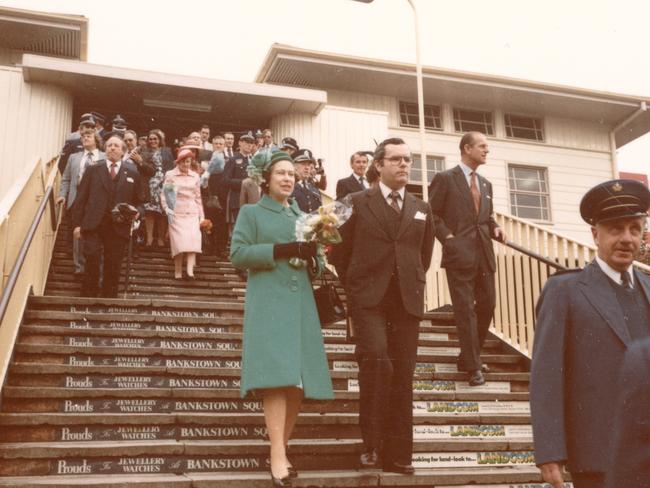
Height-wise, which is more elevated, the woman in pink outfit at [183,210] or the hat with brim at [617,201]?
the woman in pink outfit at [183,210]

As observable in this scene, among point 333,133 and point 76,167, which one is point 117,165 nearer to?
point 76,167

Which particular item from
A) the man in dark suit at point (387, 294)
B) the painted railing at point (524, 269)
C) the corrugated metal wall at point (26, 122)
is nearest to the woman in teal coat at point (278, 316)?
the man in dark suit at point (387, 294)

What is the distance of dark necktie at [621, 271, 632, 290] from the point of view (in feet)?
9.69

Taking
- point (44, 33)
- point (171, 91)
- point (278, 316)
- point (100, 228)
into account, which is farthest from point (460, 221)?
point (44, 33)

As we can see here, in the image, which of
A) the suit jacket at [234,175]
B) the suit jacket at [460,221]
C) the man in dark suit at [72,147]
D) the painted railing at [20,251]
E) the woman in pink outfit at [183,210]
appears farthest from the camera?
the suit jacket at [234,175]

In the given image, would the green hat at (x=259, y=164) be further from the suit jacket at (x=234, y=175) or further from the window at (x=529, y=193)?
the window at (x=529, y=193)

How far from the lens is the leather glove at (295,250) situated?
4.74 metres

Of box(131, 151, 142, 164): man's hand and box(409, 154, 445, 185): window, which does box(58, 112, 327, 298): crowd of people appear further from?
box(409, 154, 445, 185): window

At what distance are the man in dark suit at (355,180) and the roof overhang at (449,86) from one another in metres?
7.52

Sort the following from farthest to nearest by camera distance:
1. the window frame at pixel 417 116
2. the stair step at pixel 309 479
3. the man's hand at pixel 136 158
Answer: the window frame at pixel 417 116
the man's hand at pixel 136 158
the stair step at pixel 309 479

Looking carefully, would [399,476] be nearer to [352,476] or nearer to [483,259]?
[352,476]

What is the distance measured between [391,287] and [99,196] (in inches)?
150

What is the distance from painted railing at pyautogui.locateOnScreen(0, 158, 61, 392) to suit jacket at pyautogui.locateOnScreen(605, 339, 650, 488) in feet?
12.8

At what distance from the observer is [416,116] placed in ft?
61.0
